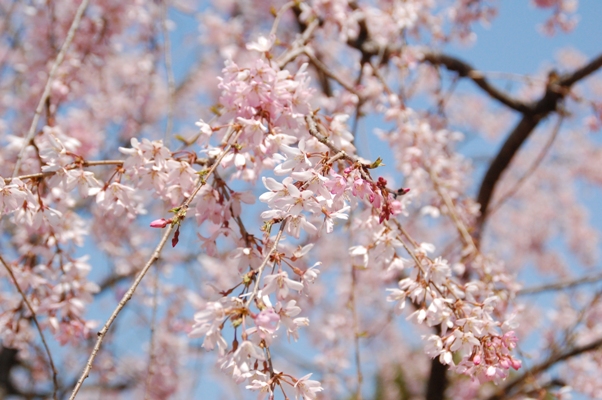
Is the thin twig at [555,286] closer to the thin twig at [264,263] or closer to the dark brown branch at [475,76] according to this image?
the dark brown branch at [475,76]

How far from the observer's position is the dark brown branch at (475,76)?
2959 millimetres

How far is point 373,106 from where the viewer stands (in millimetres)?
2521

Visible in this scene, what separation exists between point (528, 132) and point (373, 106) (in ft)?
3.67

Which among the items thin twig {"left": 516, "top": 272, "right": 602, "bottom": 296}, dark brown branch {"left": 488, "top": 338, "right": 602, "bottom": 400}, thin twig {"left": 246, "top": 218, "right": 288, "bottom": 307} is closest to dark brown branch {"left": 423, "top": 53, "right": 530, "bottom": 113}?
thin twig {"left": 516, "top": 272, "right": 602, "bottom": 296}

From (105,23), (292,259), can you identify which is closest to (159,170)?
(292,259)

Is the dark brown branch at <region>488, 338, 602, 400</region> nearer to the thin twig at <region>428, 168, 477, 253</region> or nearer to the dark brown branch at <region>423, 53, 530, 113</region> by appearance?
the thin twig at <region>428, 168, 477, 253</region>

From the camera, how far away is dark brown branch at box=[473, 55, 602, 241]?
2.76 metres

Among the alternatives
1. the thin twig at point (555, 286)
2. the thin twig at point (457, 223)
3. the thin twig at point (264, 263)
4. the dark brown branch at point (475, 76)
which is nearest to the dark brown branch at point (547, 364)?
the thin twig at point (555, 286)

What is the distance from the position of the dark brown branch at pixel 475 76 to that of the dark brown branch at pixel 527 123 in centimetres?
8

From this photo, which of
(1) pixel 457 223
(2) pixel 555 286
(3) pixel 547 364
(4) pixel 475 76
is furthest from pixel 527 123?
(1) pixel 457 223

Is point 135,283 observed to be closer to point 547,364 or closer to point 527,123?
point 547,364

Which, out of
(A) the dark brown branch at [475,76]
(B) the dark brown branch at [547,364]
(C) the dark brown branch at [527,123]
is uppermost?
(A) the dark brown branch at [475,76]

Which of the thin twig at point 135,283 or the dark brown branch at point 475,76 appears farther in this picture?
the dark brown branch at point 475,76

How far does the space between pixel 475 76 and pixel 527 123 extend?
1.42 ft
